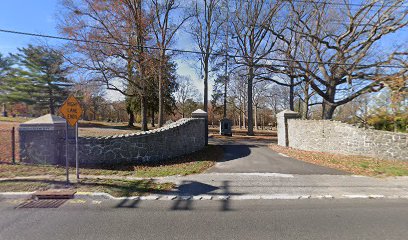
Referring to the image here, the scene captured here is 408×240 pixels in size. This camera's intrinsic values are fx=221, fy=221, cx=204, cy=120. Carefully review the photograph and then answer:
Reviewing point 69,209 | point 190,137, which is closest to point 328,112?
point 190,137

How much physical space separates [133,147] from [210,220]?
6023 millimetres

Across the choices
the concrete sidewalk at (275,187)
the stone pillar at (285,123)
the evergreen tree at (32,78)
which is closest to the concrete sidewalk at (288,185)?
the concrete sidewalk at (275,187)

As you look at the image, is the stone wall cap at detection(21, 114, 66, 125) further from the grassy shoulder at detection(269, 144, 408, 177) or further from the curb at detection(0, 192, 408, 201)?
the grassy shoulder at detection(269, 144, 408, 177)

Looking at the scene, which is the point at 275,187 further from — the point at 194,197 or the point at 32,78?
the point at 32,78

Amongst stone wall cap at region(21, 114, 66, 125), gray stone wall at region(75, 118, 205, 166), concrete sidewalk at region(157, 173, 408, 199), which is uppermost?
stone wall cap at region(21, 114, 66, 125)

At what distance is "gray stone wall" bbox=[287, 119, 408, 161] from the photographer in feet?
33.3

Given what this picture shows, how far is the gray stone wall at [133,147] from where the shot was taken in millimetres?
8695

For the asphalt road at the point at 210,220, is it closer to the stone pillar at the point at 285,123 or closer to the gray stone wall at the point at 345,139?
the gray stone wall at the point at 345,139

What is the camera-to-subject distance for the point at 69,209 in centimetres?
456

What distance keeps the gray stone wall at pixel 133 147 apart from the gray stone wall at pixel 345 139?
27.9 ft

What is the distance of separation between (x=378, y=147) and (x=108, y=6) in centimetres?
2160

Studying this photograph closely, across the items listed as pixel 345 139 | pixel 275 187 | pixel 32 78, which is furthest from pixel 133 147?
pixel 32 78

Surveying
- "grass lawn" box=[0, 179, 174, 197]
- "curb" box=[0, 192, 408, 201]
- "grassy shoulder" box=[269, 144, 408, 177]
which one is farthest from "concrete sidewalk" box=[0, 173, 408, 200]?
"grassy shoulder" box=[269, 144, 408, 177]

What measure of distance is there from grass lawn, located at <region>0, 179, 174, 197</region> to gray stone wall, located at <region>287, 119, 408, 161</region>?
1023 centimetres
